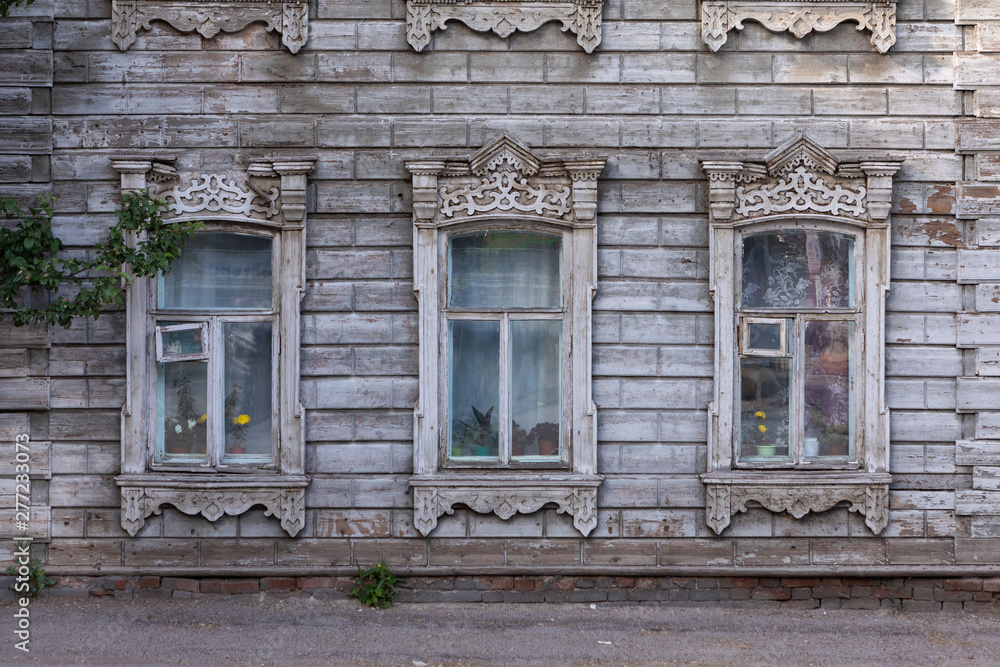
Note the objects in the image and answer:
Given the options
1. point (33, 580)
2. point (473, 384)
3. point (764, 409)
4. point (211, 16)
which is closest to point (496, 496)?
point (473, 384)

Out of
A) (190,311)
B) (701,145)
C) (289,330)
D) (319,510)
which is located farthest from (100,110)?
(701,145)

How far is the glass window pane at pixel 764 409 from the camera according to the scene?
553 centimetres

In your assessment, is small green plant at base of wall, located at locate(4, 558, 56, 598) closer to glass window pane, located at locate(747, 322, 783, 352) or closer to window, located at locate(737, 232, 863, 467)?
window, located at locate(737, 232, 863, 467)

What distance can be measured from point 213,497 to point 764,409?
3796 mm

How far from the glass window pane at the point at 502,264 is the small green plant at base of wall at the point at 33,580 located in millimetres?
3280

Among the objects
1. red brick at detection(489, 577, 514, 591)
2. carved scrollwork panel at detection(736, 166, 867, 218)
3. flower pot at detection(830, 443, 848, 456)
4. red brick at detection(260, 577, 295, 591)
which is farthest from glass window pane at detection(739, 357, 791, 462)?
red brick at detection(260, 577, 295, 591)

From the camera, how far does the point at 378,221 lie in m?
5.42

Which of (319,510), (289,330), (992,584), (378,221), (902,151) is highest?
(902,151)

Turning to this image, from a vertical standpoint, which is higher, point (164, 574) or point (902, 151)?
point (902, 151)

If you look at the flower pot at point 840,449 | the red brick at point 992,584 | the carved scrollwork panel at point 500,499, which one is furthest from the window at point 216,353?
the red brick at point 992,584

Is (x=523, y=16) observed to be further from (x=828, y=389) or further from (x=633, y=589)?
(x=633, y=589)

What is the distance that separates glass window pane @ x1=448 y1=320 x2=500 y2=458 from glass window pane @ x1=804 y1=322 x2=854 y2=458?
2159 mm

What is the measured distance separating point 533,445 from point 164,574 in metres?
2.63

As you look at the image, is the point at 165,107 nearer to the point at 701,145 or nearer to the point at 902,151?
the point at 701,145
